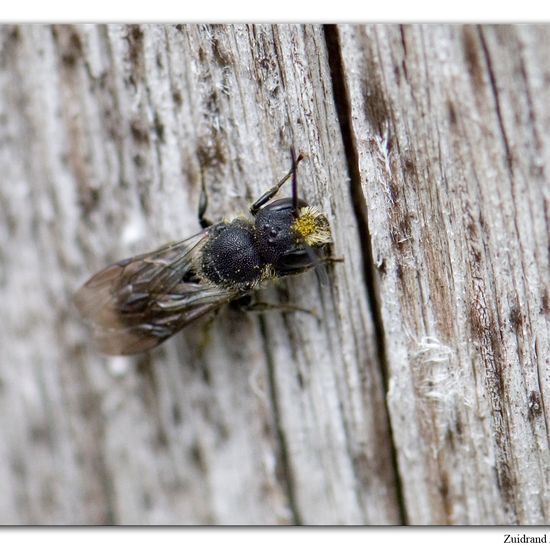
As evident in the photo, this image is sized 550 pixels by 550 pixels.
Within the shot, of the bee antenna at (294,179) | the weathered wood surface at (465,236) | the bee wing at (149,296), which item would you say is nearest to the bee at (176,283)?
the bee wing at (149,296)

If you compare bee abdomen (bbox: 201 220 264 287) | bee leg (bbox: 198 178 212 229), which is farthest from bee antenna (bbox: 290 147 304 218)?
bee leg (bbox: 198 178 212 229)

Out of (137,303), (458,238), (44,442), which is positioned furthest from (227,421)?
(458,238)

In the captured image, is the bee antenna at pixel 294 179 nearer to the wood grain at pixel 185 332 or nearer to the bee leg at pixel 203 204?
the wood grain at pixel 185 332

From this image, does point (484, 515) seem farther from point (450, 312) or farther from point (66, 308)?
point (66, 308)

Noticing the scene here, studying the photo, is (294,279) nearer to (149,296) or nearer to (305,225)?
(305,225)

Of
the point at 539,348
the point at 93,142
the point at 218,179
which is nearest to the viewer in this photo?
the point at 539,348

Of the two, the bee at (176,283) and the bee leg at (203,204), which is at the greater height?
the bee leg at (203,204)

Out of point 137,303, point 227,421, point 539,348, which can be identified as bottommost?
point 227,421
